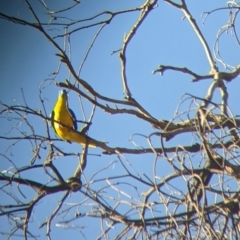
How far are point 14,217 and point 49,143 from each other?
0.22m

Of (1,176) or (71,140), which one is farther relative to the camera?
(71,140)

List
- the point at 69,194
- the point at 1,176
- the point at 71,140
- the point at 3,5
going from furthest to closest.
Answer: the point at 3,5 → the point at 71,140 → the point at 69,194 → the point at 1,176

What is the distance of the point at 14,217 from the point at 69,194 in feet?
0.57

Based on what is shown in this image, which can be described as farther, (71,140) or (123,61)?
(71,140)

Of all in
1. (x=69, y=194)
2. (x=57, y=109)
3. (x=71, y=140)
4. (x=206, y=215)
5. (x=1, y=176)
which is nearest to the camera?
(x=206, y=215)

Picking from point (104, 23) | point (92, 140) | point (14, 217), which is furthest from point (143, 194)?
point (104, 23)

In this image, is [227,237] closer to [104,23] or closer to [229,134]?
[229,134]

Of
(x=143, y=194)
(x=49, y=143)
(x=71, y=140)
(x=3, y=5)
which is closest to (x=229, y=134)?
(x=143, y=194)

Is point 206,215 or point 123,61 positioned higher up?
point 123,61

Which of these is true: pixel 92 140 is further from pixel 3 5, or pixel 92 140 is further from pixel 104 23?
pixel 3 5

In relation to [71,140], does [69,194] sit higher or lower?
lower

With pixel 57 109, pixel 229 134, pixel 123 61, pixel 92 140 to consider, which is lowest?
pixel 229 134

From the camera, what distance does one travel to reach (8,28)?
7.35 ft

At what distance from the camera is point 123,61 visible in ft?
5.63
